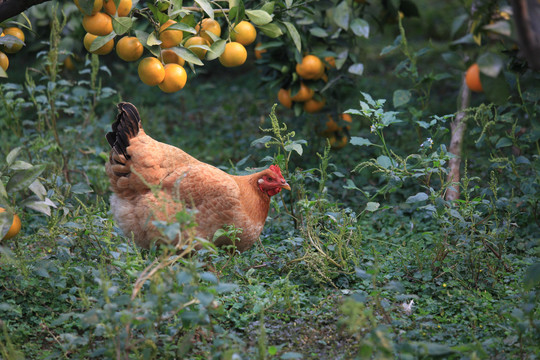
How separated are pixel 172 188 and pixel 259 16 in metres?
1.05

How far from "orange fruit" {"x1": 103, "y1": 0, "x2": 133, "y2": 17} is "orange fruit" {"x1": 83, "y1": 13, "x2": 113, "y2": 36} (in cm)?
3

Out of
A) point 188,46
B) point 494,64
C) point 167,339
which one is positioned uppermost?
point 494,64

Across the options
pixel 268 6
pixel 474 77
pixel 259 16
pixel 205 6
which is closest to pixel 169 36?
pixel 205 6

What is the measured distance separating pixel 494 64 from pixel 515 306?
1.35 meters

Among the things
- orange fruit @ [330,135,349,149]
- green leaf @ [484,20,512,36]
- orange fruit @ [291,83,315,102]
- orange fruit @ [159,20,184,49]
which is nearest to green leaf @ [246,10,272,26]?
orange fruit @ [159,20,184,49]

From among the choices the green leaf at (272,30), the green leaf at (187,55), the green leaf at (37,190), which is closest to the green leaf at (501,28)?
the green leaf at (187,55)

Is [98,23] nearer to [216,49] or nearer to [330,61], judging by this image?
[216,49]

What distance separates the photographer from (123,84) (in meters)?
6.70

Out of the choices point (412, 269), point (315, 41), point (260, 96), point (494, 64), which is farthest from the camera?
point (260, 96)

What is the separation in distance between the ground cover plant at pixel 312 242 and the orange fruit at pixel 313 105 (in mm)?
15

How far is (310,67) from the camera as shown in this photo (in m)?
4.12

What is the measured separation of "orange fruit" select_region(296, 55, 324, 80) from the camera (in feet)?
13.5

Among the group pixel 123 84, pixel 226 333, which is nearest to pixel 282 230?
pixel 226 333

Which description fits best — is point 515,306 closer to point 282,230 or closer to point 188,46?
point 282,230
